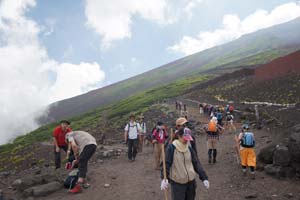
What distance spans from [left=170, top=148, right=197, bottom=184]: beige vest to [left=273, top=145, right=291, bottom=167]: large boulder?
539 cm

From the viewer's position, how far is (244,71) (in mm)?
67625

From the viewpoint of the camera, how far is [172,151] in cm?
609

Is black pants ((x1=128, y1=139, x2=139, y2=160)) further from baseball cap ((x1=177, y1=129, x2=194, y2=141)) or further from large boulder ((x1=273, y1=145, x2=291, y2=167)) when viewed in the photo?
baseball cap ((x1=177, y1=129, x2=194, y2=141))

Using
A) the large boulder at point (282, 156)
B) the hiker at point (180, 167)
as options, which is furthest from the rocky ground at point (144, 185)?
the hiker at point (180, 167)

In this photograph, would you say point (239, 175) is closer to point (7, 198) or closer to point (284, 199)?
point (284, 199)

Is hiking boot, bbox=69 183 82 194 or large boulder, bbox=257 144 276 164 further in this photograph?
large boulder, bbox=257 144 276 164

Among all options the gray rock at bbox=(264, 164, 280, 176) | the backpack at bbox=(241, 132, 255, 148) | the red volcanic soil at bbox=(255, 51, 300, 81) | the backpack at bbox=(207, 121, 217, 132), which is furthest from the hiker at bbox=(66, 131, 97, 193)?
the red volcanic soil at bbox=(255, 51, 300, 81)

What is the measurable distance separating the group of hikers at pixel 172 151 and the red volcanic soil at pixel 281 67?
2976cm

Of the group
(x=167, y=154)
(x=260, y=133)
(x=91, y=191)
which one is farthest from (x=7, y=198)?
(x=260, y=133)

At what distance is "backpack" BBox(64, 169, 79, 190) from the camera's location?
995 centimetres

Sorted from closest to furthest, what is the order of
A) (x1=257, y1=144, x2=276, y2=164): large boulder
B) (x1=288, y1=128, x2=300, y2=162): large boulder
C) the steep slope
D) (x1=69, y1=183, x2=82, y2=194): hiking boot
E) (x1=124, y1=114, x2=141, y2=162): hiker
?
(x1=69, y1=183, x2=82, y2=194): hiking boot → (x1=288, y1=128, x2=300, y2=162): large boulder → (x1=257, y1=144, x2=276, y2=164): large boulder → (x1=124, y1=114, x2=141, y2=162): hiker → the steep slope

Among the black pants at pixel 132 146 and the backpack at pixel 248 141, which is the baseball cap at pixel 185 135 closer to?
the backpack at pixel 248 141

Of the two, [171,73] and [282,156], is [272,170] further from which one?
[171,73]

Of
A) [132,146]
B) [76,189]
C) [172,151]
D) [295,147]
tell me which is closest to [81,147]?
[76,189]
